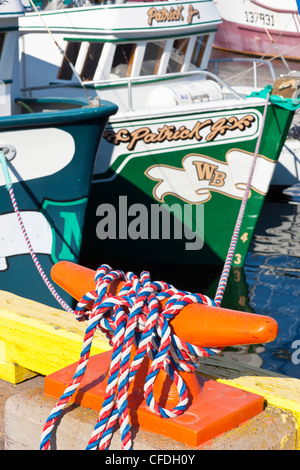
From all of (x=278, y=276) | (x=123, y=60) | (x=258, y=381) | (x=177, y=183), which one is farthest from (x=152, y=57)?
(x=258, y=381)

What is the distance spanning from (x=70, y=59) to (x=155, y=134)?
2056mm

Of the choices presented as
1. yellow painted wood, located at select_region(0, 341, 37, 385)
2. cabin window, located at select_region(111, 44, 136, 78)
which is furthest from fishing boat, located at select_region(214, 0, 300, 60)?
yellow painted wood, located at select_region(0, 341, 37, 385)

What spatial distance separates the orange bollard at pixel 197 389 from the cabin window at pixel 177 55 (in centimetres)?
836

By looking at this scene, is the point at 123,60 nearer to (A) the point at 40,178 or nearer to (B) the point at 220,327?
(A) the point at 40,178

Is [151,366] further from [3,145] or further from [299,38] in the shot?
[299,38]

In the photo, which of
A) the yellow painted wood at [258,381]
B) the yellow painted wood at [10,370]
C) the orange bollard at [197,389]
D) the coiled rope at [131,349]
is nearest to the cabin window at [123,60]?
the yellow painted wood at [10,370]

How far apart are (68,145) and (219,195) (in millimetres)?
2992

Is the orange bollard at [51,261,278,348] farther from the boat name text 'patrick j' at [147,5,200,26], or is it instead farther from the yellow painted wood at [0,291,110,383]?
the boat name text 'patrick j' at [147,5,200,26]

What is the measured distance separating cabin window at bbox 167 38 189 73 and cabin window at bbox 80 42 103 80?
4.39 ft

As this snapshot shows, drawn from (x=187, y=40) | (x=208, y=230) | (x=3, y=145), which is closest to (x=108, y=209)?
(x=208, y=230)

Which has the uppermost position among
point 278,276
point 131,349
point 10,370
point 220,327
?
point 220,327

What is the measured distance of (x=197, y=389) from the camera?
2420 millimetres

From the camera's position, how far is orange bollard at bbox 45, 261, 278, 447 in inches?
86.4

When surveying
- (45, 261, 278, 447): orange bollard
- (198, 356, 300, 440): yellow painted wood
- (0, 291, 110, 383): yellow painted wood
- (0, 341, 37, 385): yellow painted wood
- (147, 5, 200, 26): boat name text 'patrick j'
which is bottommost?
(0, 341, 37, 385): yellow painted wood
